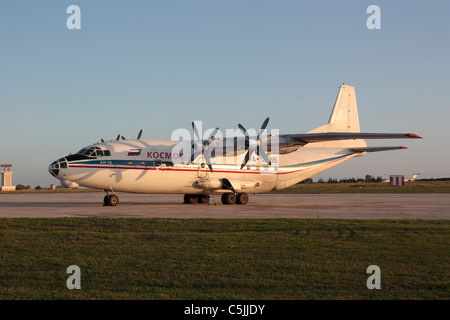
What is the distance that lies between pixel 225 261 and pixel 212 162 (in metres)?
19.7

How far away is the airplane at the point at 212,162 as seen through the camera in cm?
2531

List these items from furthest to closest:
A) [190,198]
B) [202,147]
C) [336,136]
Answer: [190,198]
[202,147]
[336,136]

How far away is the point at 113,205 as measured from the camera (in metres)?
26.3

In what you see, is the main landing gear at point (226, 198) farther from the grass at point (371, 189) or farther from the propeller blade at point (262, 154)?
the grass at point (371, 189)

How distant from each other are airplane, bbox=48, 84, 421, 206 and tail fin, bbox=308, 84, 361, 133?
0.08 meters

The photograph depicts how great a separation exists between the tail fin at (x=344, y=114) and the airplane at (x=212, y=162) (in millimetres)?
79

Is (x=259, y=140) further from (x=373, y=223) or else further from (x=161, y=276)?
(x=161, y=276)

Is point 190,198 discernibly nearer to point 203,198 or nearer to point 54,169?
point 203,198

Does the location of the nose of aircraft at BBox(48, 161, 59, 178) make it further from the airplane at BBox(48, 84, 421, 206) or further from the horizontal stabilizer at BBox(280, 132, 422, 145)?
the horizontal stabilizer at BBox(280, 132, 422, 145)

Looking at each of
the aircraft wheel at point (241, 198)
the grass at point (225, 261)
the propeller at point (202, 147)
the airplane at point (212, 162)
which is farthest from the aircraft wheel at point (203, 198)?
the grass at point (225, 261)

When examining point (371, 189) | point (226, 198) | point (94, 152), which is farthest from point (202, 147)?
point (371, 189)

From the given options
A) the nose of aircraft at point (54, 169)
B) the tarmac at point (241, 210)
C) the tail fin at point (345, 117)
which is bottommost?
the tarmac at point (241, 210)

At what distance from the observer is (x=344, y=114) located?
35125mm

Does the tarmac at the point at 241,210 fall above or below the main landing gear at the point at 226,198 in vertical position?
below
